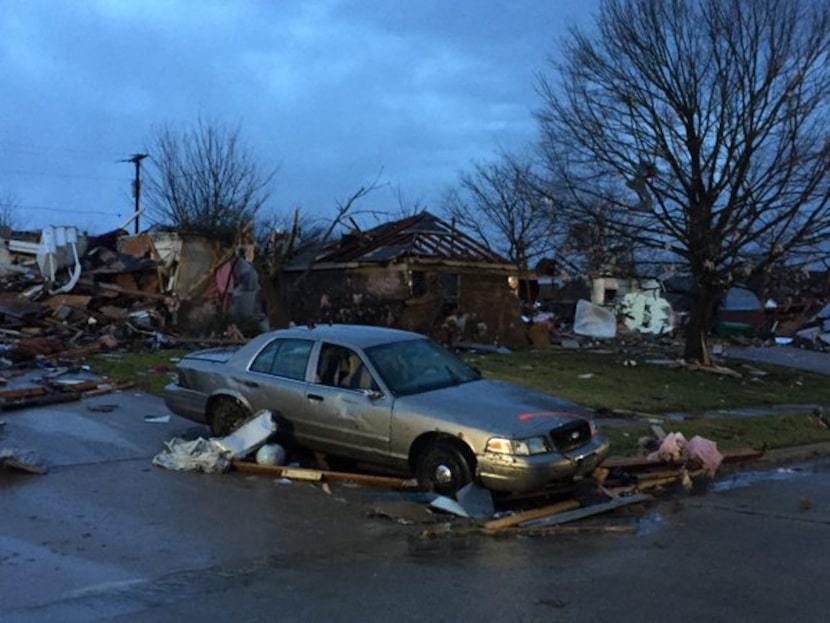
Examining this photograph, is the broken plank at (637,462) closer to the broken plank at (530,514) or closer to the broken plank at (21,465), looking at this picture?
the broken plank at (530,514)

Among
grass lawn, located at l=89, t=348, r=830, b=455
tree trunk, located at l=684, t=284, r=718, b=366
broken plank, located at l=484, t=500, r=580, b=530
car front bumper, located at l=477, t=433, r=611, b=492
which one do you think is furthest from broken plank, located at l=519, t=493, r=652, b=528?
tree trunk, located at l=684, t=284, r=718, b=366

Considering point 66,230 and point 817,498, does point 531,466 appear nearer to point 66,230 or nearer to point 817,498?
point 817,498

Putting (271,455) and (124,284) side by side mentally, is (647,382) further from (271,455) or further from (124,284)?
(124,284)

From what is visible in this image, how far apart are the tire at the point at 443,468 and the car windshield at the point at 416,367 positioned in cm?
73

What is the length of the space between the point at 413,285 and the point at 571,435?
1682 centimetres

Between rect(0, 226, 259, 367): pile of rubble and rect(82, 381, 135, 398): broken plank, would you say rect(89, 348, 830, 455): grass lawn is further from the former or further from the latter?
rect(0, 226, 259, 367): pile of rubble

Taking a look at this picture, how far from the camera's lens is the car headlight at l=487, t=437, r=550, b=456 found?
7.23 m

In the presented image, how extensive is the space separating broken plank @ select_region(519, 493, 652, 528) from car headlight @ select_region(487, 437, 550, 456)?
0.59 metres

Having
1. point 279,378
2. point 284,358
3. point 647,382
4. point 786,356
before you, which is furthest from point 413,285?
point 279,378

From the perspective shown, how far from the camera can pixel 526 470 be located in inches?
282

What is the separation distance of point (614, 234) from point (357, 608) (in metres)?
16.4

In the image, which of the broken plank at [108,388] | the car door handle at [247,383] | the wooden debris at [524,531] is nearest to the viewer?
the wooden debris at [524,531]

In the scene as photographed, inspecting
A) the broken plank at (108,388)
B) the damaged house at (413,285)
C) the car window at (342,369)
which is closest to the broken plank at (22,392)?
the broken plank at (108,388)

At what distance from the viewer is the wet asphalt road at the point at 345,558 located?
4.93 metres
